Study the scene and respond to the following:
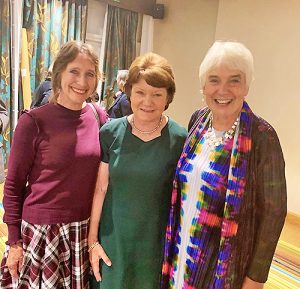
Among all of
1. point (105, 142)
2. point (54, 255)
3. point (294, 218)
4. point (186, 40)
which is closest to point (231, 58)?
point (105, 142)

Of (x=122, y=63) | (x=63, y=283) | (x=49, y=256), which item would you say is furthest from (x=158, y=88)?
(x=122, y=63)

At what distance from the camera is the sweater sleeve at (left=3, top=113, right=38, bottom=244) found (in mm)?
1297

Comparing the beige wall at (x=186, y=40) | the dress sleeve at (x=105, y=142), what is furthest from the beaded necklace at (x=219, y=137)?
the beige wall at (x=186, y=40)

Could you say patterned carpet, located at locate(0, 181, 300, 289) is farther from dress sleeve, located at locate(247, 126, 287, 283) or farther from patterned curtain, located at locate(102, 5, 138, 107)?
patterned curtain, located at locate(102, 5, 138, 107)

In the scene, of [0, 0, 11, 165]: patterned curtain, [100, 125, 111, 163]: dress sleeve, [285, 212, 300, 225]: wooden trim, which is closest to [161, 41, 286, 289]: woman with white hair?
[100, 125, 111, 163]: dress sleeve

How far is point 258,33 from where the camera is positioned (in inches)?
139

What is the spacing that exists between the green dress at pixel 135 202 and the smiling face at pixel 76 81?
0.57ft

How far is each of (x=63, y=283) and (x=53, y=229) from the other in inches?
10.2

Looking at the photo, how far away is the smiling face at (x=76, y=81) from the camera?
52.6 inches

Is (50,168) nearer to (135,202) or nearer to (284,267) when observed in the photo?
(135,202)

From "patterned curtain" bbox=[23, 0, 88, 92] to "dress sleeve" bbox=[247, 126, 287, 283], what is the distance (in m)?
3.36

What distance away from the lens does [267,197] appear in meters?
1.07

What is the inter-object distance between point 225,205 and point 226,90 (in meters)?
0.37

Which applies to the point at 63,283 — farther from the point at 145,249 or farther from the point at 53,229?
the point at 145,249
